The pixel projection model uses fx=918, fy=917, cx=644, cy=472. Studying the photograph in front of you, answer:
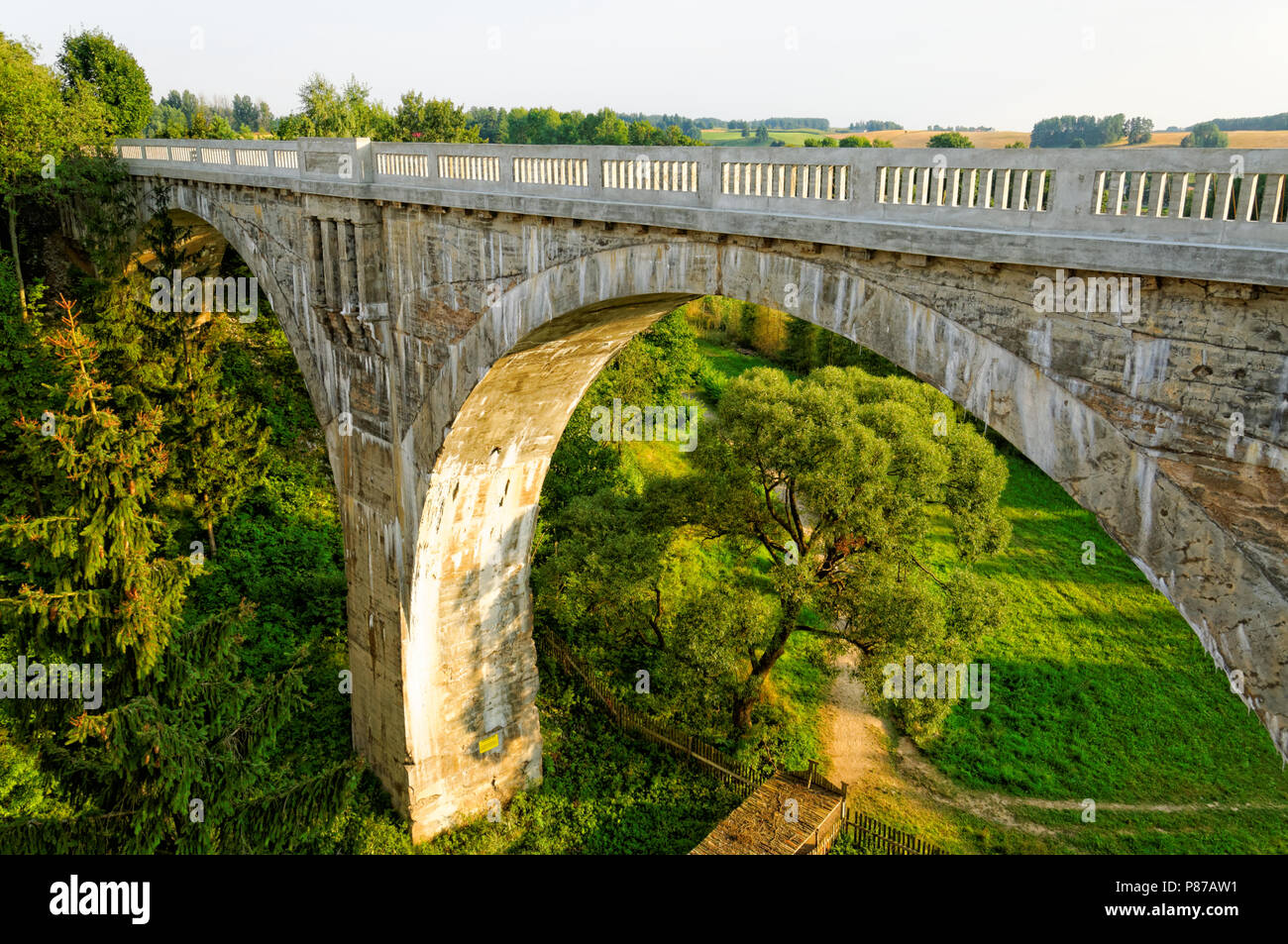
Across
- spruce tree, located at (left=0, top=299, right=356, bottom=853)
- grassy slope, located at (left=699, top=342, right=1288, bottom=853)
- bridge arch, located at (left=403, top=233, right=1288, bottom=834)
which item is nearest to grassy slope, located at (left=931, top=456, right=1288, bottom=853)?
grassy slope, located at (left=699, top=342, right=1288, bottom=853)

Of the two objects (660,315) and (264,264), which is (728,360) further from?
(660,315)

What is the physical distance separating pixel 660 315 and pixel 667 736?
417 inches

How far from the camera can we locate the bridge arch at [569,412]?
704cm

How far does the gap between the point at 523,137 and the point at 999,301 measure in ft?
239

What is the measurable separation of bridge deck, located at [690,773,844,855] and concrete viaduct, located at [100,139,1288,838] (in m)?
4.66

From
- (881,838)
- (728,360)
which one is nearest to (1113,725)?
(881,838)

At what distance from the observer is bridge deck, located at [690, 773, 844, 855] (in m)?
16.6

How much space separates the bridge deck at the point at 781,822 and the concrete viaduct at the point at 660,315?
15.3ft

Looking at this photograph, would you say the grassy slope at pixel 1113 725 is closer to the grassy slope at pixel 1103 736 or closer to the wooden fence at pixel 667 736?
the grassy slope at pixel 1103 736

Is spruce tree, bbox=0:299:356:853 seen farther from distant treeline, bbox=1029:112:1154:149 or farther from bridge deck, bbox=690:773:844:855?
distant treeline, bbox=1029:112:1154:149

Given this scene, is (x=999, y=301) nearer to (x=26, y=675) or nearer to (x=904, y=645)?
(x=904, y=645)

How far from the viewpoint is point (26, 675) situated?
10836mm

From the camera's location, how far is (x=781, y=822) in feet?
56.5
